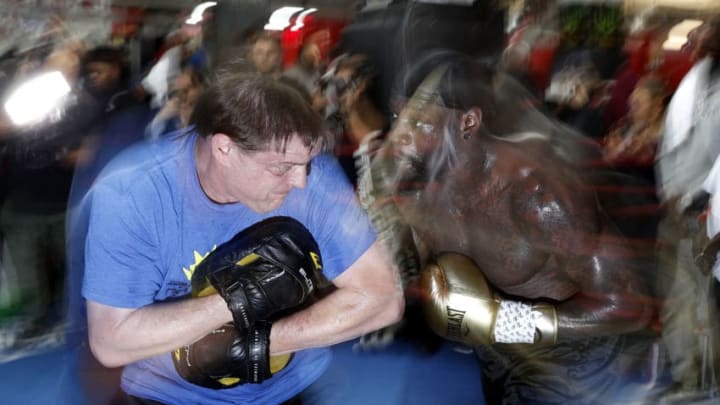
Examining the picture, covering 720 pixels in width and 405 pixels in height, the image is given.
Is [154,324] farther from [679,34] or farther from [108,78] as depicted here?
[679,34]

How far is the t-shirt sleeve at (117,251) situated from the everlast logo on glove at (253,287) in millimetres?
71

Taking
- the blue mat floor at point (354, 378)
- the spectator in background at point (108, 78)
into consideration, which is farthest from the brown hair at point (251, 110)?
the blue mat floor at point (354, 378)

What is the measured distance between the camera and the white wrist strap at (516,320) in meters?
1.10

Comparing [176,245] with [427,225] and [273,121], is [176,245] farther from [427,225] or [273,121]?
[427,225]

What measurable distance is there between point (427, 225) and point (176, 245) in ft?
1.21

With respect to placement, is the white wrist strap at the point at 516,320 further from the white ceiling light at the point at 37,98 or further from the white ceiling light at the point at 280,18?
the white ceiling light at the point at 37,98

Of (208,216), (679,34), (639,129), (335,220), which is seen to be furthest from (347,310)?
(679,34)

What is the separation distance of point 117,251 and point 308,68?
0.33 metres

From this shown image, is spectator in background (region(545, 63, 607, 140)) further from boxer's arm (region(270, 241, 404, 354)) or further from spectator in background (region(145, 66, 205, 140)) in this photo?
spectator in background (region(145, 66, 205, 140))

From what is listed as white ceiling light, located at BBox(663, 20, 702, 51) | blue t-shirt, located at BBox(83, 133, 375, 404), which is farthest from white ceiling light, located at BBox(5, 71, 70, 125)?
white ceiling light, located at BBox(663, 20, 702, 51)

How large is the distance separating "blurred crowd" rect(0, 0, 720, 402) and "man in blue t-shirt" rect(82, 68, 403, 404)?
3 cm

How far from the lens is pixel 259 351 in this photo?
979 mm

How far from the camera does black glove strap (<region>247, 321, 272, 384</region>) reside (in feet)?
3.17

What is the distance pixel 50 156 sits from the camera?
0.95 metres
